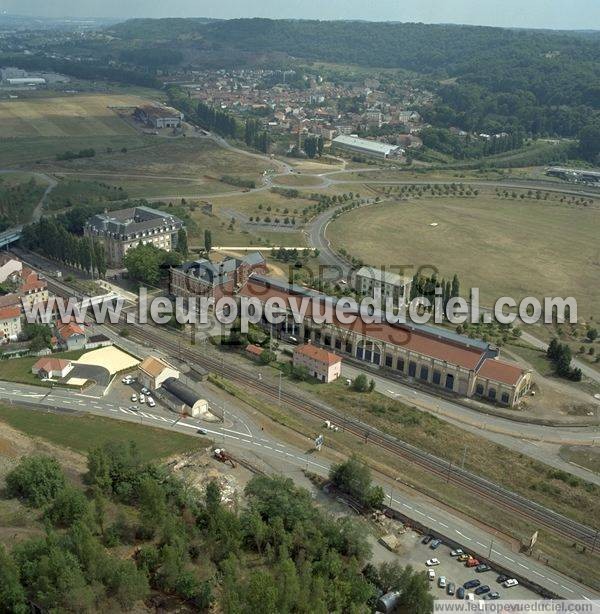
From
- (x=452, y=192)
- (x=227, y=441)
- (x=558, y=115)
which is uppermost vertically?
(x=558, y=115)

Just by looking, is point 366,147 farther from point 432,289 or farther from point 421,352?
point 421,352

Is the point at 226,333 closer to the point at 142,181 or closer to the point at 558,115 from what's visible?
the point at 142,181

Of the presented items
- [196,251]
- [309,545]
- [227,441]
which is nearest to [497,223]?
[196,251]

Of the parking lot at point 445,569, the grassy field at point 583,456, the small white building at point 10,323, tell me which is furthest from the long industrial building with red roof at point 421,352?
the small white building at point 10,323

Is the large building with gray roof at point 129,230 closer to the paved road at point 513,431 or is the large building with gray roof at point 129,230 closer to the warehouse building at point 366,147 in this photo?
the paved road at point 513,431

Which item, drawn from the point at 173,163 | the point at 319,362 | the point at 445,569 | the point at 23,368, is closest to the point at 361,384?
the point at 319,362

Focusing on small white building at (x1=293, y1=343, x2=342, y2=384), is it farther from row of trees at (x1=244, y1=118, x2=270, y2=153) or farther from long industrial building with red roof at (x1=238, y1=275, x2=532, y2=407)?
row of trees at (x1=244, y1=118, x2=270, y2=153)
